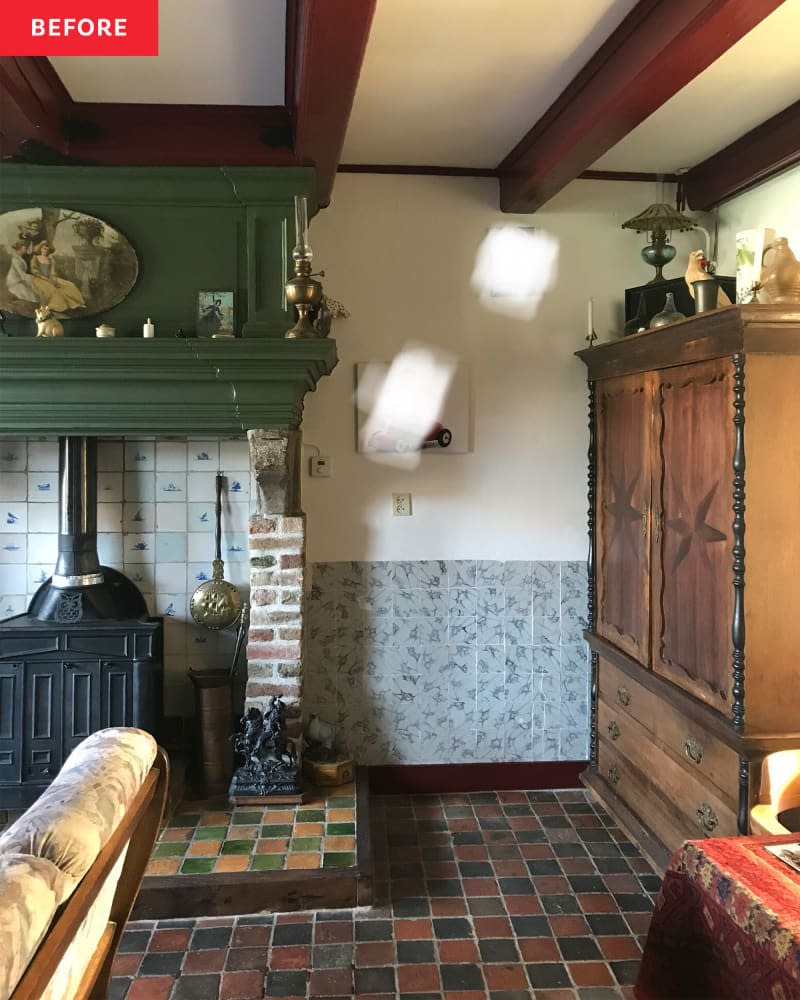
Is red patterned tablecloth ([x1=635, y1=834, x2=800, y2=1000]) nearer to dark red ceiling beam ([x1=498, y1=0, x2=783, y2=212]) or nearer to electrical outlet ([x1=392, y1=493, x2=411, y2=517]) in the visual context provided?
dark red ceiling beam ([x1=498, y1=0, x2=783, y2=212])

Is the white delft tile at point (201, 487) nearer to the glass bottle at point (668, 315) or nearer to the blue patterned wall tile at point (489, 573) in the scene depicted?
the blue patterned wall tile at point (489, 573)

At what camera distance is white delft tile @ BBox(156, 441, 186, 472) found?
3121 mm

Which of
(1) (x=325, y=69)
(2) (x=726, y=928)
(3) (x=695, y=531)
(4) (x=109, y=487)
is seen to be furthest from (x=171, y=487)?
(2) (x=726, y=928)

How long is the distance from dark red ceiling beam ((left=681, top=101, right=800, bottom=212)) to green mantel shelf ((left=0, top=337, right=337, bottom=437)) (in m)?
1.65

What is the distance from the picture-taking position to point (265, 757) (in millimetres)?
2830

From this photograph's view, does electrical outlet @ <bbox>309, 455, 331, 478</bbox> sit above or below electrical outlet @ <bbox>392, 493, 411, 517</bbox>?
above

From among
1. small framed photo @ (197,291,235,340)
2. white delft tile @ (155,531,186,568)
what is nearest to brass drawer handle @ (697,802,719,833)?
white delft tile @ (155,531,186,568)

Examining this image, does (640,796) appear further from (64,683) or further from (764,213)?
(764,213)

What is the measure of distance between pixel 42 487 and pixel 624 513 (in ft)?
7.14

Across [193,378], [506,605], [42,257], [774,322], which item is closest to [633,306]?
[774,322]

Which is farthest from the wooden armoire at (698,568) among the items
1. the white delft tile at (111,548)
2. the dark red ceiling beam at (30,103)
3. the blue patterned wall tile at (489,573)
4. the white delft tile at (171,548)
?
the dark red ceiling beam at (30,103)

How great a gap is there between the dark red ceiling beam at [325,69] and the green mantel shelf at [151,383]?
61cm

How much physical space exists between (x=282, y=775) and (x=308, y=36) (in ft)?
7.38

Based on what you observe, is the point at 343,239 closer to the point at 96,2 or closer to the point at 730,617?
the point at 96,2
